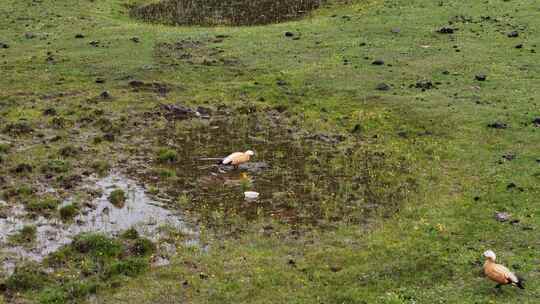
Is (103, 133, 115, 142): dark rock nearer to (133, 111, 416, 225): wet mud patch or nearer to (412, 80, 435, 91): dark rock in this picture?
(133, 111, 416, 225): wet mud patch

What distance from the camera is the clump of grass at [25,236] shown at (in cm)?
2059

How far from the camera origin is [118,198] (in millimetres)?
23812

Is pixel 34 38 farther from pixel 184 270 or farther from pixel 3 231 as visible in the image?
pixel 184 270

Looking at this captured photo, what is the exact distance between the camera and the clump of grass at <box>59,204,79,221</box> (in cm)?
2235

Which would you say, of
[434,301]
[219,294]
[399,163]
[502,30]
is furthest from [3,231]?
[502,30]

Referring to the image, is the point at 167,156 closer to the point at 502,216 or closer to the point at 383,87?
the point at 502,216

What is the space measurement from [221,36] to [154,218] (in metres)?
25.4

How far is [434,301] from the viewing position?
17.7 metres

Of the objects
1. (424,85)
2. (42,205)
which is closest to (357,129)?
(424,85)

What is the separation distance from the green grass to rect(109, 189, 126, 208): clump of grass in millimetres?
3171

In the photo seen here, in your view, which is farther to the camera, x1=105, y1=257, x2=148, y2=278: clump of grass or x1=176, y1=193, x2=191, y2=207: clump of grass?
x1=176, y1=193, x2=191, y2=207: clump of grass

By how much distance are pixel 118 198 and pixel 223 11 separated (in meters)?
34.9

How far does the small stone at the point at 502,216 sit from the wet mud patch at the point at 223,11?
3295cm

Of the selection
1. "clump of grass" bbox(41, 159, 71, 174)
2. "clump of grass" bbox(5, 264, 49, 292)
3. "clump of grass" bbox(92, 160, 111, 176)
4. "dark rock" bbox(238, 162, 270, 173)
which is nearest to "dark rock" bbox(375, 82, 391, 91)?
"dark rock" bbox(238, 162, 270, 173)
